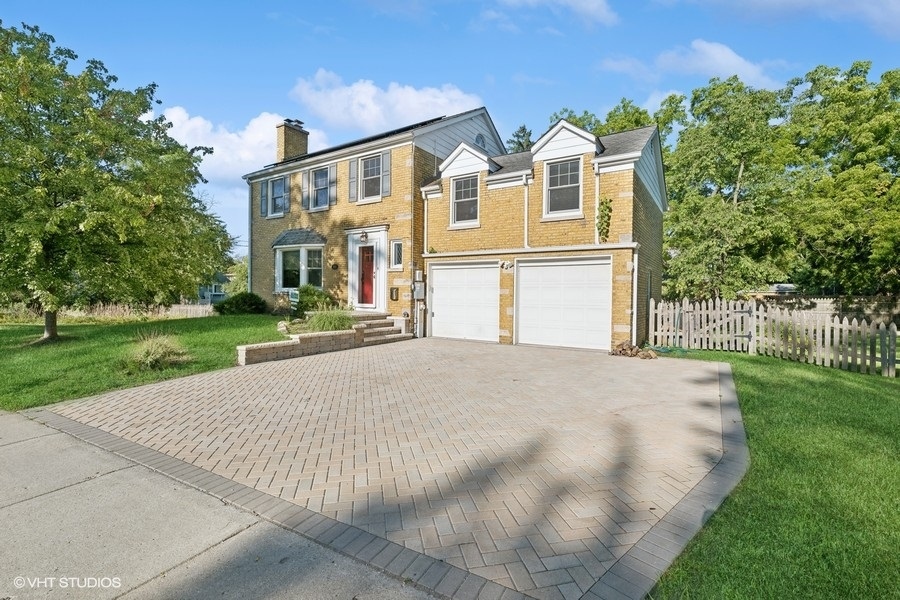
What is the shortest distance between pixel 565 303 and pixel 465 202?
15.9ft

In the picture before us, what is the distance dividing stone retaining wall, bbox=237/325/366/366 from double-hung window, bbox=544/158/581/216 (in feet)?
22.5

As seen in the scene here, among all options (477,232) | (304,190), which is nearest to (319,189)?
(304,190)

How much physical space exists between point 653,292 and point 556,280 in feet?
15.8

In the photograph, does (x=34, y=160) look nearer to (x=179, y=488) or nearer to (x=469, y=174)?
(x=179, y=488)

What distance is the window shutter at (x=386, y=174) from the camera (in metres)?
14.9

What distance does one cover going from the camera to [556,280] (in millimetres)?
12281

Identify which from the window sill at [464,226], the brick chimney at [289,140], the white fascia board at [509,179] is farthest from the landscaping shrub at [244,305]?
the white fascia board at [509,179]

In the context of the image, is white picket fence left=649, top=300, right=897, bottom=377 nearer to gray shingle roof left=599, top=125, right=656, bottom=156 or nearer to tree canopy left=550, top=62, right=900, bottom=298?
gray shingle roof left=599, top=125, right=656, bottom=156

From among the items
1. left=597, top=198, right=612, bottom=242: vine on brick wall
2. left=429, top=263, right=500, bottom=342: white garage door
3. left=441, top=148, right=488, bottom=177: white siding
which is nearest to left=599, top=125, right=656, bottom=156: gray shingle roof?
left=597, top=198, right=612, bottom=242: vine on brick wall

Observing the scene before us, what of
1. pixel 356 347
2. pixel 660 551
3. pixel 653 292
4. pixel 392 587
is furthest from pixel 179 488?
pixel 653 292

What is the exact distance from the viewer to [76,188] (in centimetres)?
965

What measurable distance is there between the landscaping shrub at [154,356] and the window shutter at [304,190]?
995 cm

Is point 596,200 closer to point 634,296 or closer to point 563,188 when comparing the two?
point 563,188

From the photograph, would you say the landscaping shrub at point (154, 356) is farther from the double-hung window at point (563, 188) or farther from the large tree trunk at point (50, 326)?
the double-hung window at point (563, 188)
